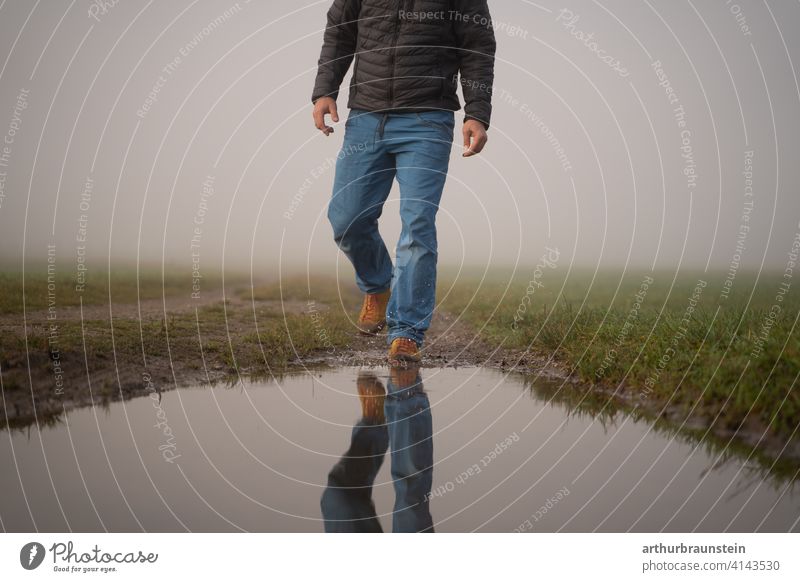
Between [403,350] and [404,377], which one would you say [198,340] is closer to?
[403,350]

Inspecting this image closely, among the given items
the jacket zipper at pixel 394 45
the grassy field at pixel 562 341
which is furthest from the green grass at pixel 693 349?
the jacket zipper at pixel 394 45

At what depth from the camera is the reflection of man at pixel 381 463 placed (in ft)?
9.34

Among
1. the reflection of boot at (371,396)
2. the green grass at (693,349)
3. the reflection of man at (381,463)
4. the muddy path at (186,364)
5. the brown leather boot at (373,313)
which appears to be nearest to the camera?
the reflection of man at (381,463)

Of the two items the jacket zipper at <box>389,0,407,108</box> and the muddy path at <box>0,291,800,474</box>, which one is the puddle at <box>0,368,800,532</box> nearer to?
the muddy path at <box>0,291,800,474</box>

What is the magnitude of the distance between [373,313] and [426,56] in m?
2.38

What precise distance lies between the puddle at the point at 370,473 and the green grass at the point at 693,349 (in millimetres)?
351

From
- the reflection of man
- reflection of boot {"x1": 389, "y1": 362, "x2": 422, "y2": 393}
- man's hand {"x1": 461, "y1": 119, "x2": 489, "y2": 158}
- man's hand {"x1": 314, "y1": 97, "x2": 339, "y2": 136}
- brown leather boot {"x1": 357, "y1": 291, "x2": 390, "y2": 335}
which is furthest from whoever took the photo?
brown leather boot {"x1": 357, "y1": 291, "x2": 390, "y2": 335}

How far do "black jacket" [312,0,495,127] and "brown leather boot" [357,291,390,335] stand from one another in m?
1.77

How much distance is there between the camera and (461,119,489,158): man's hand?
5719mm

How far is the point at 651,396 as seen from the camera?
450 cm

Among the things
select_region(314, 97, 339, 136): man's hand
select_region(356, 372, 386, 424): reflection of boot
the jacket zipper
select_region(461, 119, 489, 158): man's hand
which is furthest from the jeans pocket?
select_region(356, 372, 386, 424): reflection of boot

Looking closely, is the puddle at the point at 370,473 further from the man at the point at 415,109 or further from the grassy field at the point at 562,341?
the man at the point at 415,109

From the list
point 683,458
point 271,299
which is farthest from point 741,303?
point 271,299

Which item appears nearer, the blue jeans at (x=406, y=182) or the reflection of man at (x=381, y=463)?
the reflection of man at (x=381, y=463)
